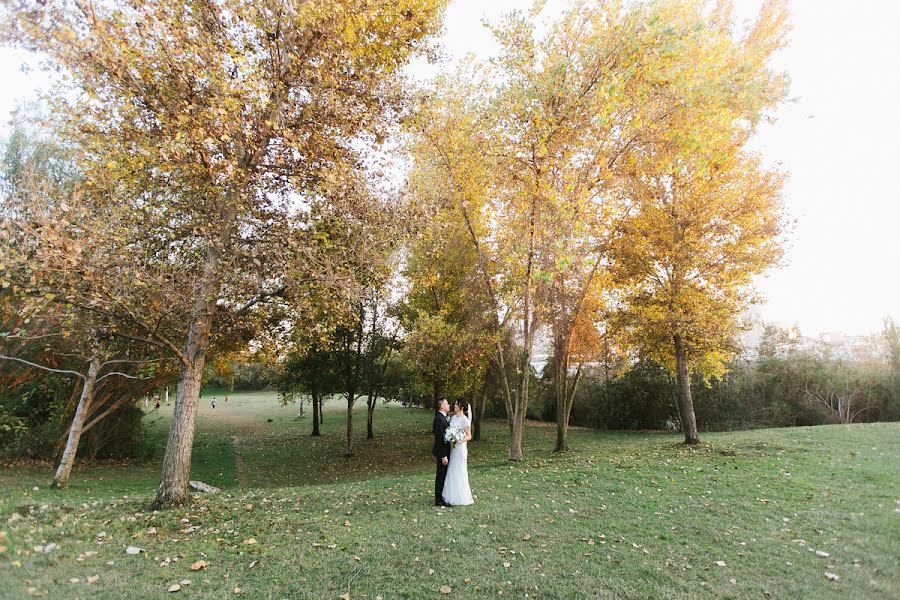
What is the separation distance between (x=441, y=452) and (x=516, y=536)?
7.76ft

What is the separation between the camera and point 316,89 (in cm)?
880

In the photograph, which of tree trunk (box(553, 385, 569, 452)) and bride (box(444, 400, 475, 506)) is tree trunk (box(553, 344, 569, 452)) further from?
bride (box(444, 400, 475, 506))

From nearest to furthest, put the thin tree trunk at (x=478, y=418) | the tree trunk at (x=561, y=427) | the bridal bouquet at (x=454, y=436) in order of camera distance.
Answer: the bridal bouquet at (x=454, y=436) < the tree trunk at (x=561, y=427) < the thin tree trunk at (x=478, y=418)

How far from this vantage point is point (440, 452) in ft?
28.4

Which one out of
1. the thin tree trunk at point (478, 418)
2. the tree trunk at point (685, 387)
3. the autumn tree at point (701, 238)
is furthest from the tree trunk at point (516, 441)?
the thin tree trunk at point (478, 418)

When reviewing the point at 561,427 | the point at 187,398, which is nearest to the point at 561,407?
the point at 561,427

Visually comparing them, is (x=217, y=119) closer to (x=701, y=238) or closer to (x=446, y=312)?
(x=446, y=312)

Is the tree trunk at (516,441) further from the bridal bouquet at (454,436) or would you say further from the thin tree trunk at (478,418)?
the thin tree trunk at (478,418)

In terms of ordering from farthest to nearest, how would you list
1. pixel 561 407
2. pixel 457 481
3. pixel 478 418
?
pixel 478 418 < pixel 561 407 < pixel 457 481

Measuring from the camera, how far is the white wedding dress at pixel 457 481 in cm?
848

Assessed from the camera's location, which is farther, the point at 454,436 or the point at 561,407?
the point at 561,407

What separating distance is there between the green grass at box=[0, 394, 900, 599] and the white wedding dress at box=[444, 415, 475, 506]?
1.25 ft

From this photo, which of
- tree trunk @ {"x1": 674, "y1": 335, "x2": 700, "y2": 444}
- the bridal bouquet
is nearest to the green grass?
the bridal bouquet

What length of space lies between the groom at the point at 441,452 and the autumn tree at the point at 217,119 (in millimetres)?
3796
